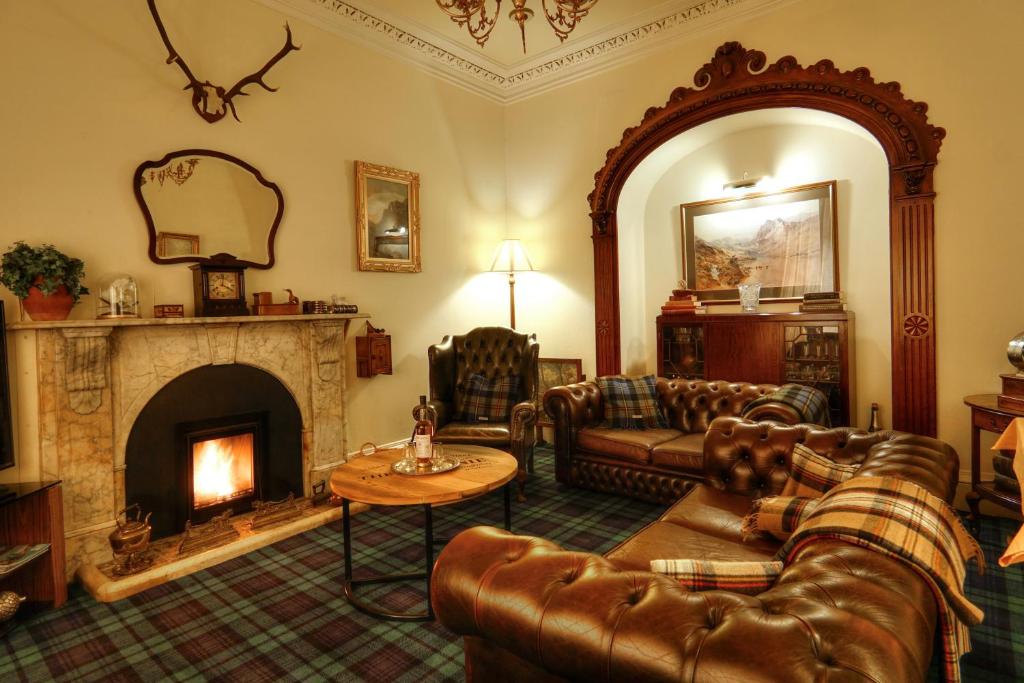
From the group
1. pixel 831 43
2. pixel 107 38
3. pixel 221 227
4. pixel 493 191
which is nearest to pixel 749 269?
pixel 831 43

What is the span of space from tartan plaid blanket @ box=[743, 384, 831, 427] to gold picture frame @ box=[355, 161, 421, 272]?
298 centimetres

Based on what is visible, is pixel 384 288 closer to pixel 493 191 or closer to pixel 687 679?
pixel 493 191

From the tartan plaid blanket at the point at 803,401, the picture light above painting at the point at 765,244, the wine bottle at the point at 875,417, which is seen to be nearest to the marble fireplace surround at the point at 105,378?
the tartan plaid blanket at the point at 803,401

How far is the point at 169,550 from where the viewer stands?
3254 mm

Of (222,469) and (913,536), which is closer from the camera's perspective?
(913,536)

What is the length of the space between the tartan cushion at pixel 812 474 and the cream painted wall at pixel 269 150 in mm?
3302

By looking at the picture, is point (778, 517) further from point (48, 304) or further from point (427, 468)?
point (48, 304)

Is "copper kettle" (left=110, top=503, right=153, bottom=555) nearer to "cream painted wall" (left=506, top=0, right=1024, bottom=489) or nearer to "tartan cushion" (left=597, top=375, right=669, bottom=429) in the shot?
"tartan cushion" (left=597, top=375, right=669, bottom=429)

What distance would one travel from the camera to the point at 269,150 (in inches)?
159

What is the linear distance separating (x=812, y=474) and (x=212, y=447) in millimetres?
3373

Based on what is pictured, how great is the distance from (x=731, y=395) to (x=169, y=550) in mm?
3714

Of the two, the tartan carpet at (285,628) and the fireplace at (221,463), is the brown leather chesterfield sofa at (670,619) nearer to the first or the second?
the tartan carpet at (285,628)

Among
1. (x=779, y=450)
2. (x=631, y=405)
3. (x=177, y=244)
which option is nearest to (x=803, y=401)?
(x=779, y=450)

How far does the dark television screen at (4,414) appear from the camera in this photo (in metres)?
2.79
